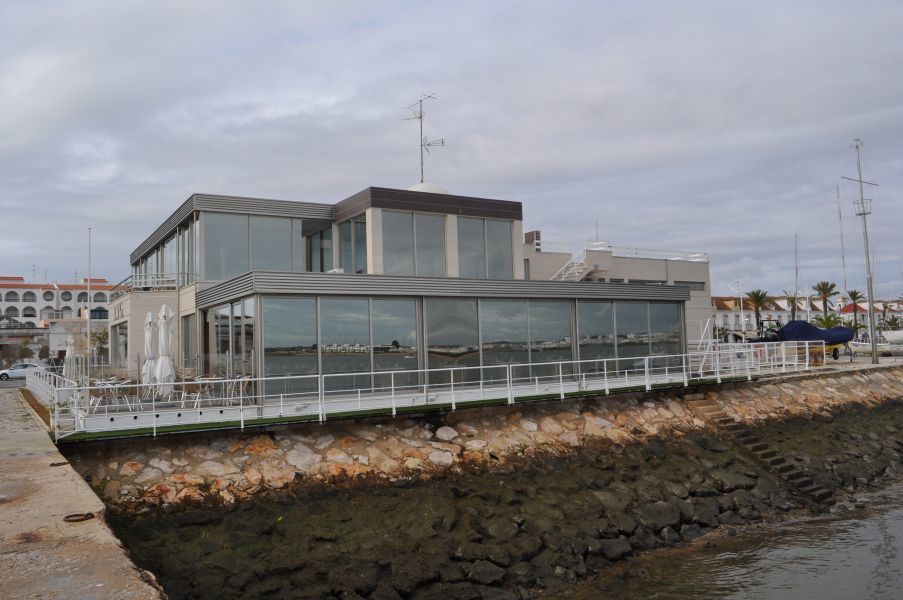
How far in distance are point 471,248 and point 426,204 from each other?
2588mm

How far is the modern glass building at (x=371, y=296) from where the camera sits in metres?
18.9

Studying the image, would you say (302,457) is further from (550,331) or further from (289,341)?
(550,331)

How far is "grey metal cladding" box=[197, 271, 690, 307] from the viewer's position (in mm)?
18359

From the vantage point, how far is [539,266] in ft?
108

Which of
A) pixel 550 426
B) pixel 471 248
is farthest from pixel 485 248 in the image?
pixel 550 426

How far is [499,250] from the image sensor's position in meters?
27.5

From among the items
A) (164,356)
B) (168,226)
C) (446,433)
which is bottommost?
(446,433)

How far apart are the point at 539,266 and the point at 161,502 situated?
2264cm

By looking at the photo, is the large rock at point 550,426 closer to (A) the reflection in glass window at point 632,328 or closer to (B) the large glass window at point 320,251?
(A) the reflection in glass window at point 632,328

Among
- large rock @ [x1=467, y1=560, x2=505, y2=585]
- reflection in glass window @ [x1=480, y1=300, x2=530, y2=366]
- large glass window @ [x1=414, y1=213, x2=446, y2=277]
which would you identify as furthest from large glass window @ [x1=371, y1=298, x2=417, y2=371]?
Answer: large rock @ [x1=467, y1=560, x2=505, y2=585]

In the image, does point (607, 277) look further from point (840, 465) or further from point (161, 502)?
point (161, 502)

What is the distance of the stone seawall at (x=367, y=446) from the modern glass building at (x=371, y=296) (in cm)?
296

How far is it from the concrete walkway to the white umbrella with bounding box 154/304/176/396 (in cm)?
460

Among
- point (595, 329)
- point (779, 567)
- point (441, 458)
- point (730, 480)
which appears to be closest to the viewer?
point (779, 567)
